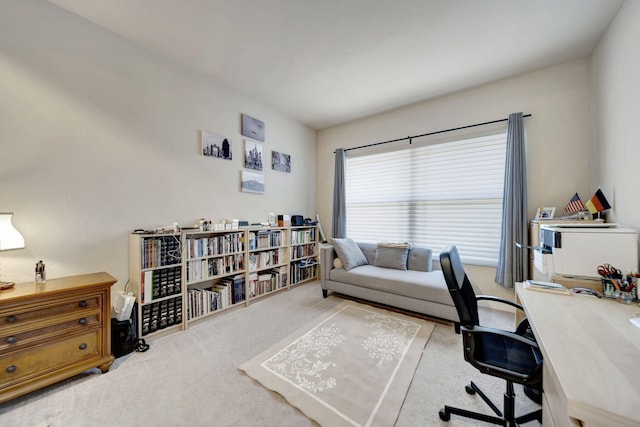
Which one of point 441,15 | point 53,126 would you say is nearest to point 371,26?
point 441,15

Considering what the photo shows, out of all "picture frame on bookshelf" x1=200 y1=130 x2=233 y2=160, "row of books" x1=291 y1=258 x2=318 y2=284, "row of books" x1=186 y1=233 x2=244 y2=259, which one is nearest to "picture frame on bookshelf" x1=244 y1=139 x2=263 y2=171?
"picture frame on bookshelf" x1=200 y1=130 x2=233 y2=160

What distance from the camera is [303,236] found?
3.85 metres

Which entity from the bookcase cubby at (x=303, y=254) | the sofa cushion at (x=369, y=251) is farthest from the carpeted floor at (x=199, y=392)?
the bookcase cubby at (x=303, y=254)

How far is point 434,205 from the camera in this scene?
3.31 metres

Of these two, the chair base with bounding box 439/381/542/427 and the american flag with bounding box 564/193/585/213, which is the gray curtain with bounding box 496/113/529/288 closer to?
the american flag with bounding box 564/193/585/213

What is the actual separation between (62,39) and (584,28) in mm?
4563

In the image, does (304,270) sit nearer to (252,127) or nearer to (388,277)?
(388,277)

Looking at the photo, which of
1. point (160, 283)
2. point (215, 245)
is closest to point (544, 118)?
point (215, 245)

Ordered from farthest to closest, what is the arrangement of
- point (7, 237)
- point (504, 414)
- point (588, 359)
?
1. point (7, 237)
2. point (504, 414)
3. point (588, 359)

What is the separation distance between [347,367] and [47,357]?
206cm

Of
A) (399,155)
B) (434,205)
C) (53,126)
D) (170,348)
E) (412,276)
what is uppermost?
(399,155)

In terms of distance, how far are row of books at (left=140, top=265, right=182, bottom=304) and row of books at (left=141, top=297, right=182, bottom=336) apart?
9 cm

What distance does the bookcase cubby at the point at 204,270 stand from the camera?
7.04 ft

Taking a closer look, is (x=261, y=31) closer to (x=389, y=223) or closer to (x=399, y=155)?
(x=399, y=155)
